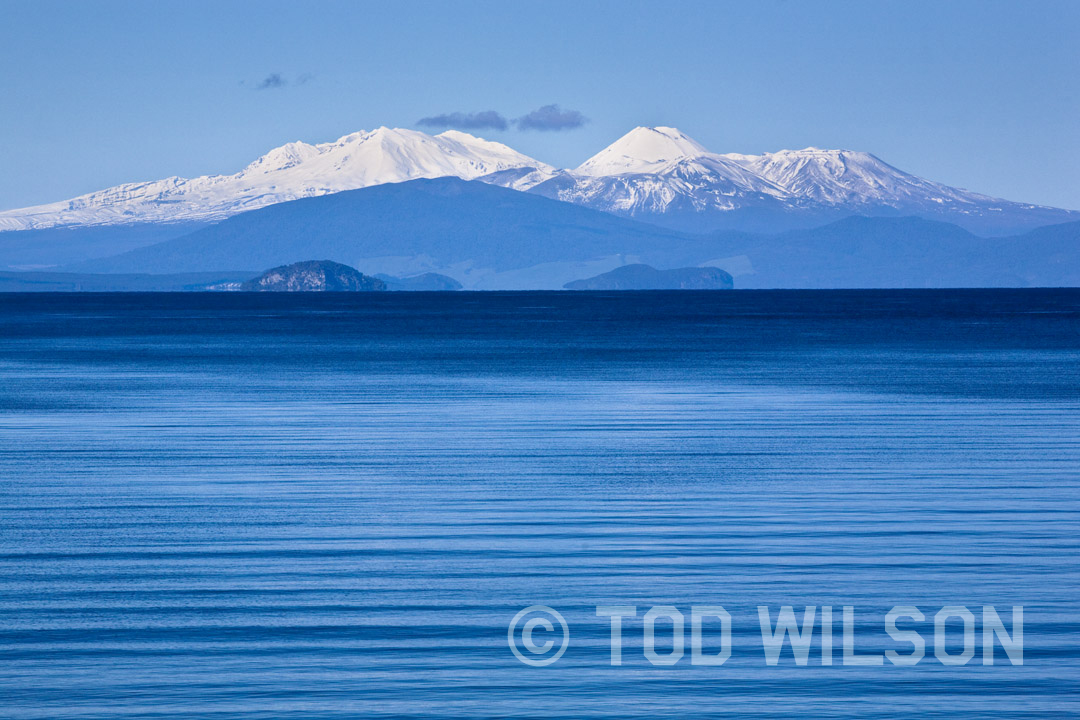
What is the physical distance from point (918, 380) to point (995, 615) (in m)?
35.1

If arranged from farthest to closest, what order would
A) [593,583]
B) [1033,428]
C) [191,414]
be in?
[191,414]
[1033,428]
[593,583]

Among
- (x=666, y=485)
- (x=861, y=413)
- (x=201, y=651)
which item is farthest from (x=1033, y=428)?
(x=201, y=651)

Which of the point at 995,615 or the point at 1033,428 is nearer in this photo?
the point at 995,615

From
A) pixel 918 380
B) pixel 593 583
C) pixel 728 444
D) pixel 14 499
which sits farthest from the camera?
pixel 918 380

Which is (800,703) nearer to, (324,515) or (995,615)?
(995,615)

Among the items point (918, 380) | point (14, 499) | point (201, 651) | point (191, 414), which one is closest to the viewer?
point (201, 651)

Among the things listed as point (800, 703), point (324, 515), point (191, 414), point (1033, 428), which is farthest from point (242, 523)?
point (1033, 428)

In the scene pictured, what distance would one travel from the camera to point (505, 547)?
1478 cm

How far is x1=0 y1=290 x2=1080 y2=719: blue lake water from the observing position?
390 inches

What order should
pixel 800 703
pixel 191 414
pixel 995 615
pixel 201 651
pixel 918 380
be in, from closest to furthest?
pixel 800 703 → pixel 201 651 → pixel 995 615 → pixel 191 414 → pixel 918 380

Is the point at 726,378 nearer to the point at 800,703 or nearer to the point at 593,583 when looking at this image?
the point at 593,583

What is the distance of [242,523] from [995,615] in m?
8.91

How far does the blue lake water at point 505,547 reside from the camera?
9898mm

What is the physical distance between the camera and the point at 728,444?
2512 cm
